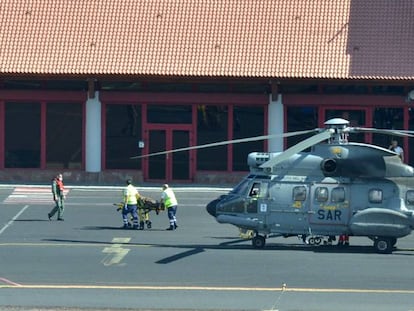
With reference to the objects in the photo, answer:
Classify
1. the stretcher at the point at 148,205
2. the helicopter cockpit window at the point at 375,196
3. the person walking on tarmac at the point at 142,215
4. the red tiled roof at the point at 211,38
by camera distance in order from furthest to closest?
1. the red tiled roof at the point at 211,38
2. the person walking on tarmac at the point at 142,215
3. the stretcher at the point at 148,205
4. the helicopter cockpit window at the point at 375,196

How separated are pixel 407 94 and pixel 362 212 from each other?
669 inches

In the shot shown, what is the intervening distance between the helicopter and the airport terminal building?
51.3 ft

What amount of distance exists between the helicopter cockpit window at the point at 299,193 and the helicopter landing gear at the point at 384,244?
2240mm

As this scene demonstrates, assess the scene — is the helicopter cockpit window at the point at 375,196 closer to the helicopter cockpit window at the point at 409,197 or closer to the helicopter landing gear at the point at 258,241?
the helicopter cockpit window at the point at 409,197

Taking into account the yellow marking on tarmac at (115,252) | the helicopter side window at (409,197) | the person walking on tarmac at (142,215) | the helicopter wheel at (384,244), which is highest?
the helicopter side window at (409,197)

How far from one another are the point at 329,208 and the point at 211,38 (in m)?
17.6

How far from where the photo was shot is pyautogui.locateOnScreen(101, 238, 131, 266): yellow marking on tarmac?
28578mm

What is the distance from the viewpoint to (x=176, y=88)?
4616 cm

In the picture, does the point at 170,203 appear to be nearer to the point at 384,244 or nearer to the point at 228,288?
the point at 384,244

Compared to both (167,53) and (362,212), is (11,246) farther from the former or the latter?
(167,53)

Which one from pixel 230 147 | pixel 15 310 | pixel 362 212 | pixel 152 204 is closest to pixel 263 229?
pixel 362 212

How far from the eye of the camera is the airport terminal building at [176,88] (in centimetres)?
4553

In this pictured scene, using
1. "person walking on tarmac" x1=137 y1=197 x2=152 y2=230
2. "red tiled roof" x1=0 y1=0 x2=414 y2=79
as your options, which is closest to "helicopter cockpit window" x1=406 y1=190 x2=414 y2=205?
"person walking on tarmac" x1=137 y1=197 x2=152 y2=230

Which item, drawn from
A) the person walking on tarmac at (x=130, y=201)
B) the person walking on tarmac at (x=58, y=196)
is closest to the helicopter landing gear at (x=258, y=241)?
the person walking on tarmac at (x=130, y=201)
